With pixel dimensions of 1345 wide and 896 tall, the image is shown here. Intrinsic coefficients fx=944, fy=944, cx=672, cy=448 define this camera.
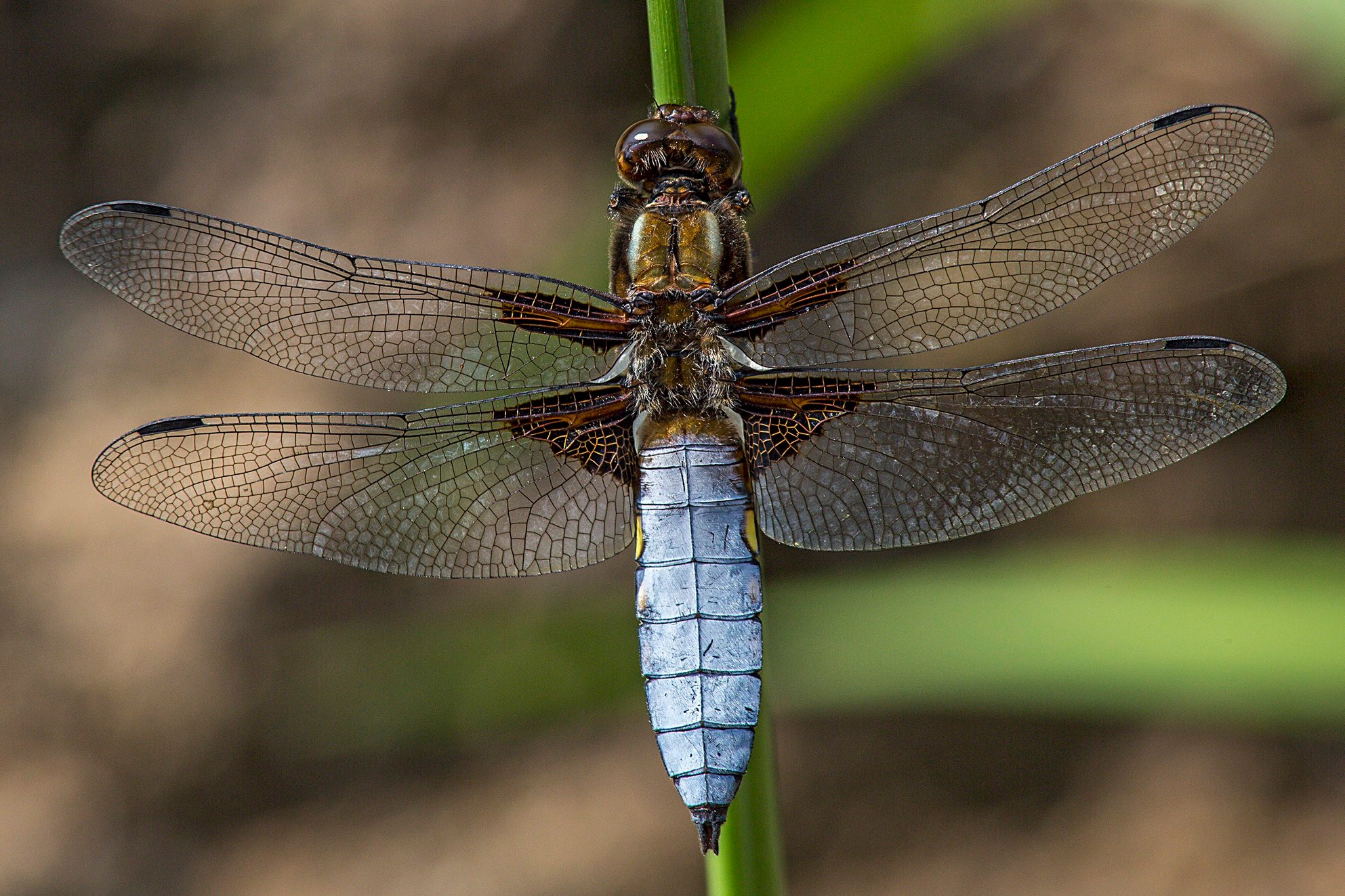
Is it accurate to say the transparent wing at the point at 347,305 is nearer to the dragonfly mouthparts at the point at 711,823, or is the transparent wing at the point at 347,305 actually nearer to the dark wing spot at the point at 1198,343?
the dragonfly mouthparts at the point at 711,823

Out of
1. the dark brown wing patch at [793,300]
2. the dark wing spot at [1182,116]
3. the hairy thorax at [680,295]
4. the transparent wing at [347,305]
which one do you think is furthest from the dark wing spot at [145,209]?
the dark wing spot at [1182,116]

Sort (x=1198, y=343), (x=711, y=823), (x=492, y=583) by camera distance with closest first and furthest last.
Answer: (x=711, y=823), (x=1198, y=343), (x=492, y=583)

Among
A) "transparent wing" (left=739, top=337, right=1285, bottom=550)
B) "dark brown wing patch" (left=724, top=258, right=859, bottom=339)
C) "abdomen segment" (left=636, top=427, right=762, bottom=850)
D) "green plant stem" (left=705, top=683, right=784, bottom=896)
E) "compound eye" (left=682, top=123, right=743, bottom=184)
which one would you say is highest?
"compound eye" (left=682, top=123, right=743, bottom=184)

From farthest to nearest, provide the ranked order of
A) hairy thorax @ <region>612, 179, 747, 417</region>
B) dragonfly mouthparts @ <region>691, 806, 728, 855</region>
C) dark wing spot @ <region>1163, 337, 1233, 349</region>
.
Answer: hairy thorax @ <region>612, 179, 747, 417</region>, dark wing spot @ <region>1163, 337, 1233, 349</region>, dragonfly mouthparts @ <region>691, 806, 728, 855</region>

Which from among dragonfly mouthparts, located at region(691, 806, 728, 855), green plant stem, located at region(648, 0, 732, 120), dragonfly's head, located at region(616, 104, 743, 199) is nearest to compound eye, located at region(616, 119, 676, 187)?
dragonfly's head, located at region(616, 104, 743, 199)

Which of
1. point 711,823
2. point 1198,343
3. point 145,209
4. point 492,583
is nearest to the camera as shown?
point 711,823

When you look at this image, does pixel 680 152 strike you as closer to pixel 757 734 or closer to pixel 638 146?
pixel 638 146

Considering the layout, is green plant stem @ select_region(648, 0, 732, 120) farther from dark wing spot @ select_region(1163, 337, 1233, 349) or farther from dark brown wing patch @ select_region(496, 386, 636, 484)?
dark wing spot @ select_region(1163, 337, 1233, 349)

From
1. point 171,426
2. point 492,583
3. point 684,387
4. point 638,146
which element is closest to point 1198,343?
point 684,387
